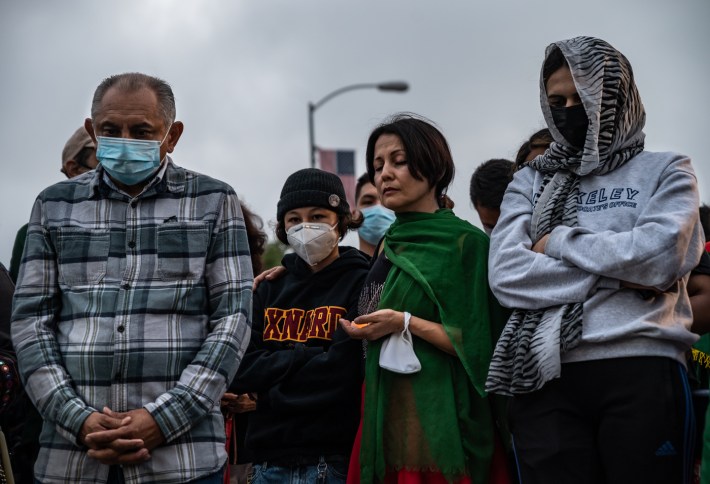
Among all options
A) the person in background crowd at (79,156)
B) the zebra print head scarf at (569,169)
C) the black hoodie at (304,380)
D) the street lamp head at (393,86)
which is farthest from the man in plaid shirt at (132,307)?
the street lamp head at (393,86)

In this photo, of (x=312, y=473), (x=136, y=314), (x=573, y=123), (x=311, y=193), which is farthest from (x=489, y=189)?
(x=136, y=314)

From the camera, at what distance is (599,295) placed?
130 inches

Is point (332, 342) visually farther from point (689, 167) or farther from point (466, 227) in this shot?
point (689, 167)

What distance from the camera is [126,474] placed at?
3172 mm

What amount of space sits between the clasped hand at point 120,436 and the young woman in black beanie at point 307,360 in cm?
100

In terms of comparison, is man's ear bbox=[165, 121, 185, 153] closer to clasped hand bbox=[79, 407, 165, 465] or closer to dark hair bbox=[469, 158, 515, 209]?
clasped hand bbox=[79, 407, 165, 465]

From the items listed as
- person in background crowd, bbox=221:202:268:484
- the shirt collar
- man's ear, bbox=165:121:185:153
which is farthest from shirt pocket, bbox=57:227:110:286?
person in background crowd, bbox=221:202:268:484

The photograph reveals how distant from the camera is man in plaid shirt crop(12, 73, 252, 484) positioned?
126 inches

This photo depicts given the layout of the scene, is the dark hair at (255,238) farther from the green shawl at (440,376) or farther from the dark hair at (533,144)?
the dark hair at (533,144)

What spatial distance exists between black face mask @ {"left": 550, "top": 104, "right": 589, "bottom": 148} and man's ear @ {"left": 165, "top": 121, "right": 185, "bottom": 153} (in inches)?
64.6

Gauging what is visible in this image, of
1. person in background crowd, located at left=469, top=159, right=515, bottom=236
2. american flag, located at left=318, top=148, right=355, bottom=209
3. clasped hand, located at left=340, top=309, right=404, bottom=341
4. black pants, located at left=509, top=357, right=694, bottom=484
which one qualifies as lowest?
black pants, located at left=509, top=357, right=694, bottom=484

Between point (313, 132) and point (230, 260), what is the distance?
59.0ft

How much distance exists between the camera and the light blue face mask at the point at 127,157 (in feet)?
11.6

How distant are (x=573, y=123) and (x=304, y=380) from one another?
1.70m
